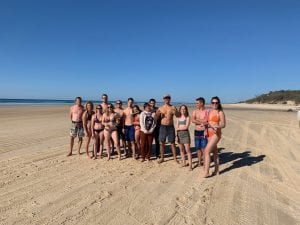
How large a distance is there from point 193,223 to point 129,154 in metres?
5.03

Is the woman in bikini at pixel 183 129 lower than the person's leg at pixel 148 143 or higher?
higher

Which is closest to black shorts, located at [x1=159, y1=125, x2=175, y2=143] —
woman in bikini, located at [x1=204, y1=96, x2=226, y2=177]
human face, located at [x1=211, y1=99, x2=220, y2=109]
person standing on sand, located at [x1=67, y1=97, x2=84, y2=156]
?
woman in bikini, located at [x1=204, y1=96, x2=226, y2=177]

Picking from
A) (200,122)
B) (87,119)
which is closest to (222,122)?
(200,122)

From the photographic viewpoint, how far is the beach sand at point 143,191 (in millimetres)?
4836

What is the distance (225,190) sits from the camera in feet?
20.3

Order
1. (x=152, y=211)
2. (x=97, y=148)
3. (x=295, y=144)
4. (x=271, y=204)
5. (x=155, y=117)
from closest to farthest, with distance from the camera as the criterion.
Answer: (x=152, y=211) → (x=271, y=204) → (x=155, y=117) → (x=97, y=148) → (x=295, y=144)

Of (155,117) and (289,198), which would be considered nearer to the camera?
(289,198)

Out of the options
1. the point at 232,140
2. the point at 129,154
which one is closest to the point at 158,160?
the point at 129,154

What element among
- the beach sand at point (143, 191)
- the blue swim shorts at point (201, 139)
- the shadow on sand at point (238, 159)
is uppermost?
the blue swim shorts at point (201, 139)

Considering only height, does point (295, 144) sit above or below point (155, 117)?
below

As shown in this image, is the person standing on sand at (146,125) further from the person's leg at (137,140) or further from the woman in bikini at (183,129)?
the woman in bikini at (183,129)

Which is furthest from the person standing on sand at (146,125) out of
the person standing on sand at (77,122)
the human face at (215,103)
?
the human face at (215,103)

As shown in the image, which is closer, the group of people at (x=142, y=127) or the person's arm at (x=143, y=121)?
the group of people at (x=142, y=127)

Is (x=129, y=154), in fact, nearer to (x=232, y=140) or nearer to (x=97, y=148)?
(x=97, y=148)
